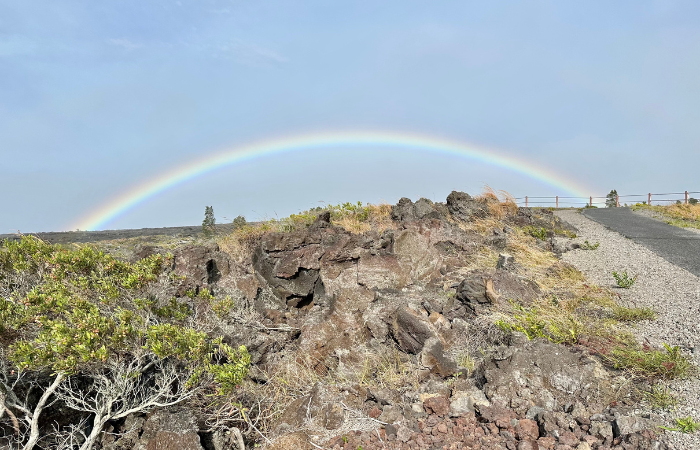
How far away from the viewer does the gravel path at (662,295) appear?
3697 millimetres

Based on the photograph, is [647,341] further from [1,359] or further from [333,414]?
[1,359]

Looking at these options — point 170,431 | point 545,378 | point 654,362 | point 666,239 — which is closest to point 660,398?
point 654,362

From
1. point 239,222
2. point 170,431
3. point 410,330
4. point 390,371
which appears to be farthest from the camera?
point 239,222

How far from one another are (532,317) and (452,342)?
1.31 meters

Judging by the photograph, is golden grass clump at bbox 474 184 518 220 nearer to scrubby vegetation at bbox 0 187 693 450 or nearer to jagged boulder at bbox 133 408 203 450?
scrubby vegetation at bbox 0 187 693 450

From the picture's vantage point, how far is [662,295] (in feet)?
23.0

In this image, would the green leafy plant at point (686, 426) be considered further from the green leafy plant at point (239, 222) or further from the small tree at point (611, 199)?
the small tree at point (611, 199)

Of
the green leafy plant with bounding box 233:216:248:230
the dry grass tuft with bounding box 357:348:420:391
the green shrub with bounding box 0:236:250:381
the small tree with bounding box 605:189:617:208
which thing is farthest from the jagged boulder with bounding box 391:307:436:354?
the small tree with bounding box 605:189:617:208

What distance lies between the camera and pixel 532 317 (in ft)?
19.7

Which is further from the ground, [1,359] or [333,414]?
[1,359]

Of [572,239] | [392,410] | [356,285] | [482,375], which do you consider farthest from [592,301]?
[572,239]

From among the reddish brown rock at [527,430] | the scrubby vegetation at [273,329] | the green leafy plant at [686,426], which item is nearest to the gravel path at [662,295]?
the green leafy plant at [686,426]

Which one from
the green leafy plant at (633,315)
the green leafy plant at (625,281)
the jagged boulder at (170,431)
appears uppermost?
the green leafy plant at (625,281)

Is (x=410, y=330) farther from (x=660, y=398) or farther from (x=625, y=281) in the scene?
(x=625, y=281)
